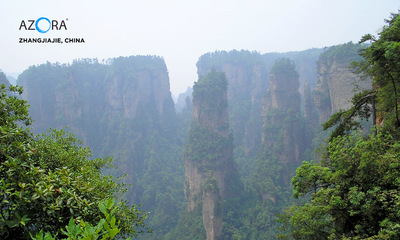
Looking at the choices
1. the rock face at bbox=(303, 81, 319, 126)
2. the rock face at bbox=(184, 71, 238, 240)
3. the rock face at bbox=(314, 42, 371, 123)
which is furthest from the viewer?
the rock face at bbox=(303, 81, 319, 126)

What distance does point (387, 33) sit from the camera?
7664mm

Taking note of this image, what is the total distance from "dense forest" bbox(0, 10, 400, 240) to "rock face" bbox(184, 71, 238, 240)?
200 mm

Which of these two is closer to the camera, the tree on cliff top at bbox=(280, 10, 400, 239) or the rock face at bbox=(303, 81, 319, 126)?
the tree on cliff top at bbox=(280, 10, 400, 239)

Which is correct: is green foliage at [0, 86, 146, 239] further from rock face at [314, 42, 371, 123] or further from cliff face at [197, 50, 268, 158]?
cliff face at [197, 50, 268, 158]

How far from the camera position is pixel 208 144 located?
3569 cm

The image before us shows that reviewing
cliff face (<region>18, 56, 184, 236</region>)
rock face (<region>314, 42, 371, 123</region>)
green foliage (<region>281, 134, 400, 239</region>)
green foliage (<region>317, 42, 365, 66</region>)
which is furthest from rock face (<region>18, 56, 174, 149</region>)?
green foliage (<region>281, 134, 400, 239</region>)

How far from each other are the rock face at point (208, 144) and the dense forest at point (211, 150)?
200 millimetres

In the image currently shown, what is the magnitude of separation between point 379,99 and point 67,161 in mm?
9666

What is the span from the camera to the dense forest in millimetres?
4367

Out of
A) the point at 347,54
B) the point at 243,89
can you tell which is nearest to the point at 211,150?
the point at 347,54

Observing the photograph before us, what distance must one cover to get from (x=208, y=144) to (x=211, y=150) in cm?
97

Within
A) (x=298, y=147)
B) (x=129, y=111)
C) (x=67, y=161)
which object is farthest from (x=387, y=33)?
(x=129, y=111)

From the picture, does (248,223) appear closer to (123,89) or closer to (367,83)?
(367,83)

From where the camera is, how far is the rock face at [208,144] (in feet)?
113
